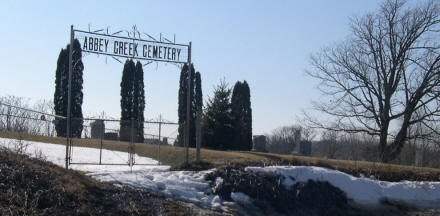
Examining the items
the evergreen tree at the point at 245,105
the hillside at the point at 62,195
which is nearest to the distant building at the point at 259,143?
the evergreen tree at the point at 245,105

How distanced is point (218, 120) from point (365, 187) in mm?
15038

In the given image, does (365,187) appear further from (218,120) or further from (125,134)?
(218,120)

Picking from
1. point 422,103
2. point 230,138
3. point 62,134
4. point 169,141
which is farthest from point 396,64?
point 62,134

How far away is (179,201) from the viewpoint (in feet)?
40.8

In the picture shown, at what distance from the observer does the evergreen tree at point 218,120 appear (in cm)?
2961

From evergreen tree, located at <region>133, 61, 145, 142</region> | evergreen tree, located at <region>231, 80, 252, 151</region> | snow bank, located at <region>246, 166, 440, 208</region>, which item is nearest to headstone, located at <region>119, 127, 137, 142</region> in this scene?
snow bank, located at <region>246, 166, 440, 208</region>

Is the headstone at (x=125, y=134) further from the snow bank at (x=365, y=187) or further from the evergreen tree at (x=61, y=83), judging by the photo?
the evergreen tree at (x=61, y=83)

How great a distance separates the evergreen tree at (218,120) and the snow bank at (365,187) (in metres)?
14.1

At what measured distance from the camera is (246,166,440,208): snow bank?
15.2 metres

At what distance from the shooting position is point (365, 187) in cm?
1576

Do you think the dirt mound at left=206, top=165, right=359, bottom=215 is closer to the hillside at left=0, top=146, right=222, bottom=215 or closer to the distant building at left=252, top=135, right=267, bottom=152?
the hillside at left=0, top=146, right=222, bottom=215

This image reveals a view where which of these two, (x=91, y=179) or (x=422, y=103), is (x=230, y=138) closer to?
(x=422, y=103)

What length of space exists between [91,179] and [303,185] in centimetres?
586

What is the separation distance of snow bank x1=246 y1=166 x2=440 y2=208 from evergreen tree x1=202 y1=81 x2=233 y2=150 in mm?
14095
